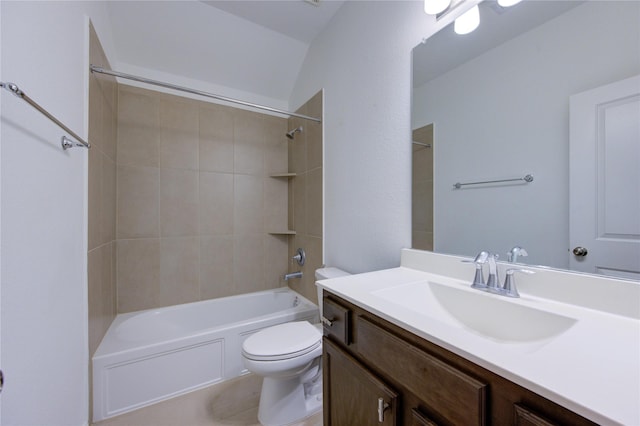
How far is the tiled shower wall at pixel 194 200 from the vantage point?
6.47ft

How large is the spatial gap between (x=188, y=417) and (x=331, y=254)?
1.27 metres

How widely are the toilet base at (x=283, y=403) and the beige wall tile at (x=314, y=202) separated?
101cm

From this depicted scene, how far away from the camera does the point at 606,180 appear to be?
0.70 meters

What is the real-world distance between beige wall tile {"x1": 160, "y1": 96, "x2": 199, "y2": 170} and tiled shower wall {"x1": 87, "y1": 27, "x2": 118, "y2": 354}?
1.04ft

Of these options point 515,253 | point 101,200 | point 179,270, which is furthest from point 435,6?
point 179,270

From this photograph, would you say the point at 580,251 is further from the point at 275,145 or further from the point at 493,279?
the point at 275,145

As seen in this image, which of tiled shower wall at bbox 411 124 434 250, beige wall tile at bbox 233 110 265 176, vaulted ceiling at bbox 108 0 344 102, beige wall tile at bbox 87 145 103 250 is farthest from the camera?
beige wall tile at bbox 233 110 265 176

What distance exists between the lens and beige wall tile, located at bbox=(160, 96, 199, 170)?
2.08m

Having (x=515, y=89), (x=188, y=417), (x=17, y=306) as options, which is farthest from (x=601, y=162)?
(x=188, y=417)

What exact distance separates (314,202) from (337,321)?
130cm

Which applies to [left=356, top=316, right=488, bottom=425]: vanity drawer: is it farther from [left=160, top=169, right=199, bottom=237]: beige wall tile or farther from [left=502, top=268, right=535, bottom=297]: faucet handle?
[left=160, top=169, right=199, bottom=237]: beige wall tile

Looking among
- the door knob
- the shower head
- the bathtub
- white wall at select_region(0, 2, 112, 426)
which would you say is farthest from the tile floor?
the shower head

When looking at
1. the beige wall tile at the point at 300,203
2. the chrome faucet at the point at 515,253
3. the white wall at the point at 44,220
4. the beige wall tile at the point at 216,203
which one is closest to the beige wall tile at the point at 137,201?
the beige wall tile at the point at 216,203

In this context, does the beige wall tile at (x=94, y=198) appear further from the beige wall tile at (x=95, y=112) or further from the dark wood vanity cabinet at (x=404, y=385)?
the dark wood vanity cabinet at (x=404, y=385)
